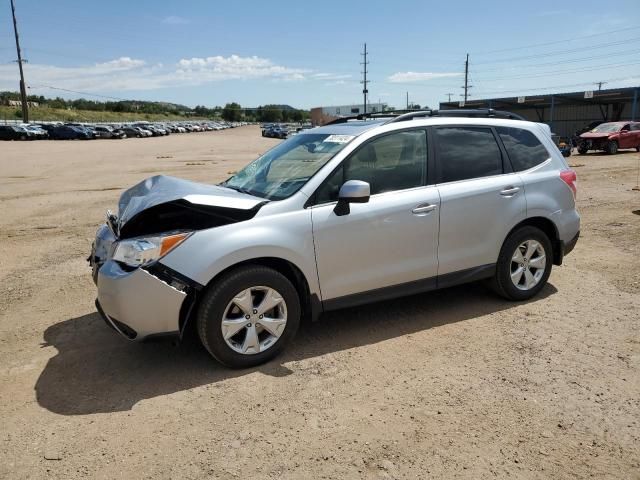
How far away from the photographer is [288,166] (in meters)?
4.47

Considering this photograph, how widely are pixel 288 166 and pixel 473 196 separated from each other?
1.63 metres

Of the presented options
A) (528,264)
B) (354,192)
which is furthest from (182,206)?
(528,264)

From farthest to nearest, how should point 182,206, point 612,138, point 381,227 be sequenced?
point 612,138, point 381,227, point 182,206

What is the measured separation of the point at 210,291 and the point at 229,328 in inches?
11.8

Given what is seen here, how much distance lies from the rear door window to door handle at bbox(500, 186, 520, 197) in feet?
0.58

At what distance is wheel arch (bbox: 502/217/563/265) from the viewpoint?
4.98 metres

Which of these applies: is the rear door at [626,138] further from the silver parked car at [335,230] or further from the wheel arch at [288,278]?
the wheel arch at [288,278]

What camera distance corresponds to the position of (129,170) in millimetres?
20859

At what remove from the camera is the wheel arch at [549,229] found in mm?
4977

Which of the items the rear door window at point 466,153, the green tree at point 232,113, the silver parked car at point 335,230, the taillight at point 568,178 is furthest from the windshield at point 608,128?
the green tree at point 232,113

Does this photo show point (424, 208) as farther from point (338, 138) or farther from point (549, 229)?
point (549, 229)

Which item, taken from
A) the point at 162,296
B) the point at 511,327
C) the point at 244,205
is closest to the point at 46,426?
the point at 162,296

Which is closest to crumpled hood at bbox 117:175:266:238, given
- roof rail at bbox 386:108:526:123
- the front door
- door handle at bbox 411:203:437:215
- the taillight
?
the front door

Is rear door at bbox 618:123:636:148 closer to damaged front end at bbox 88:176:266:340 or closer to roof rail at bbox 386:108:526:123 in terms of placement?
roof rail at bbox 386:108:526:123
